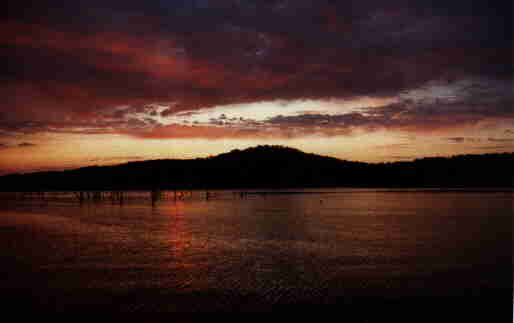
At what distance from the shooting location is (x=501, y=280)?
16.7 metres

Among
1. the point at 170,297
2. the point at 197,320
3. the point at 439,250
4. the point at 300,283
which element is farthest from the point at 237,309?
the point at 439,250

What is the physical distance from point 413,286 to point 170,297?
934 centimetres

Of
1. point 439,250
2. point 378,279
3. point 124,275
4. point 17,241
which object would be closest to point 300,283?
point 378,279

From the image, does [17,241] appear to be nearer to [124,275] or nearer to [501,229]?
[124,275]

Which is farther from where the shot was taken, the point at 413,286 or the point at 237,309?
the point at 413,286

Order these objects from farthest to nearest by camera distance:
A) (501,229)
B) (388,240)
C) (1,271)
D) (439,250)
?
1. (501,229)
2. (388,240)
3. (439,250)
4. (1,271)

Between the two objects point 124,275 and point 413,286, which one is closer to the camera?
point 413,286

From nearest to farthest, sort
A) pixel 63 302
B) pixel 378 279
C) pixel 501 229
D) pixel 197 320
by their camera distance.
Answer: pixel 197 320
pixel 63 302
pixel 378 279
pixel 501 229

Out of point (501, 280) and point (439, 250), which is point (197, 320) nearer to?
point (501, 280)

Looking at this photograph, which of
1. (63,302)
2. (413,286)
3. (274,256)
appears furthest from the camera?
(274,256)

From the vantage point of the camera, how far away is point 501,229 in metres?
32.4

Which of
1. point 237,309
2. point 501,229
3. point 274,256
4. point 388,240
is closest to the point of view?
point 237,309

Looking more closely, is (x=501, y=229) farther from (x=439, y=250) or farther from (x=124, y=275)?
(x=124, y=275)

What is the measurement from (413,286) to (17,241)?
26.7 meters
